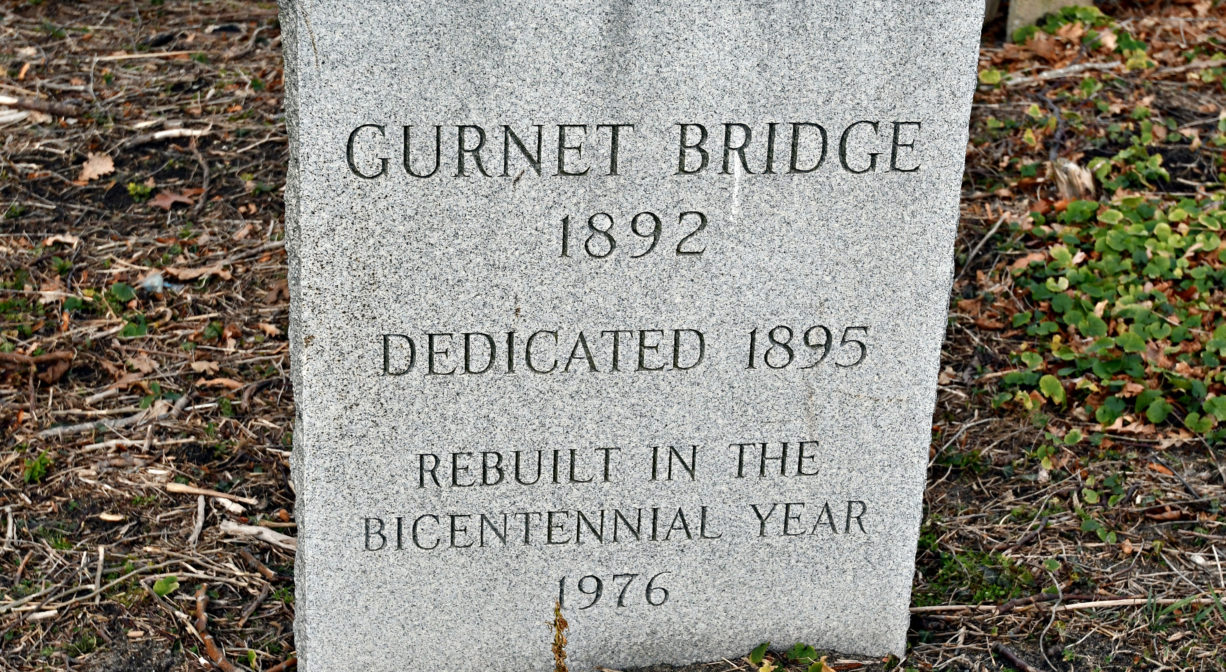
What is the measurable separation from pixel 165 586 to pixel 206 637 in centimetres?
26

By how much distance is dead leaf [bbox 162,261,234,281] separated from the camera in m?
5.14

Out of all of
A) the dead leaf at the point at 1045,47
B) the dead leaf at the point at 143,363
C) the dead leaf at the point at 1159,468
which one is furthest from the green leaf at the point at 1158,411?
the dead leaf at the point at 143,363

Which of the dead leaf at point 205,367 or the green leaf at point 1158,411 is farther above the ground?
the green leaf at point 1158,411

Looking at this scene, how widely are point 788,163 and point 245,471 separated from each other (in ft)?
7.11

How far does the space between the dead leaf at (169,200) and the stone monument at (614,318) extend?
9.11ft

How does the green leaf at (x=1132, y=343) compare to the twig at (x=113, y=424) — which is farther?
the green leaf at (x=1132, y=343)

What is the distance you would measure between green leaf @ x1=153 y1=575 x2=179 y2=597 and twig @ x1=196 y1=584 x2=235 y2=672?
0.07m

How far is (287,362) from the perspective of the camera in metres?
4.73

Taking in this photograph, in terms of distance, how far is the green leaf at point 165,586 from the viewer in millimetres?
3668

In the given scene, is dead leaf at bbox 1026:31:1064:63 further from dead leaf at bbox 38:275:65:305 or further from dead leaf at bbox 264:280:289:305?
dead leaf at bbox 38:275:65:305

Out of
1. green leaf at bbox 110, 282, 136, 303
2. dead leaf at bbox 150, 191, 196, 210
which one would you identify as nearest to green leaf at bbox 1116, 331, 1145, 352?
green leaf at bbox 110, 282, 136, 303

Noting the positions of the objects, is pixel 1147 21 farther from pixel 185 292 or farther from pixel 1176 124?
pixel 185 292

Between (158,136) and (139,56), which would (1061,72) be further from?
(139,56)

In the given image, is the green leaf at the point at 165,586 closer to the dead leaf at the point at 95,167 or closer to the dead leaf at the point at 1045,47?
the dead leaf at the point at 95,167
